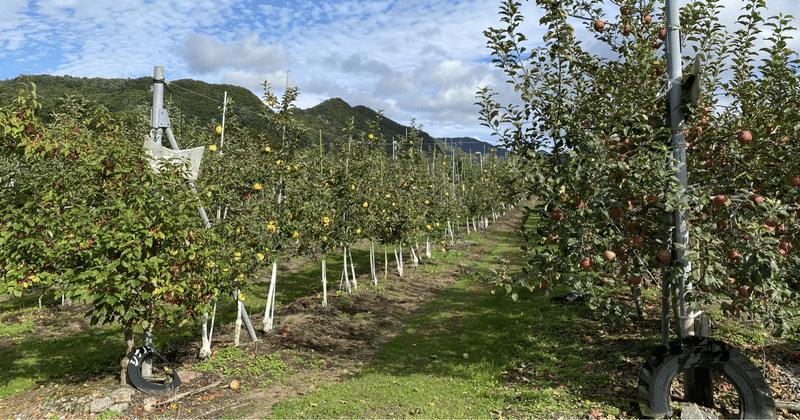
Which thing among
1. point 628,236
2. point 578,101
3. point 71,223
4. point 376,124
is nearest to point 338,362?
point 71,223

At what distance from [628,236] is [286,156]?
6723 millimetres

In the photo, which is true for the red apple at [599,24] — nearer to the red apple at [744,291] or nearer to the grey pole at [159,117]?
the red apple at [744,291]

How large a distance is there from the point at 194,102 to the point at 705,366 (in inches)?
3247

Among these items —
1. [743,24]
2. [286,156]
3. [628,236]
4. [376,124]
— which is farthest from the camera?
[376,124]

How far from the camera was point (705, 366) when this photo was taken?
4742 mm

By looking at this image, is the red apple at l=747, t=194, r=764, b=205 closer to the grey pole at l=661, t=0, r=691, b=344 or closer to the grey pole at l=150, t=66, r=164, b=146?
the grey pole at l=661, t=0, r=691, b=344

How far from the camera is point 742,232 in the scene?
15.8 feet

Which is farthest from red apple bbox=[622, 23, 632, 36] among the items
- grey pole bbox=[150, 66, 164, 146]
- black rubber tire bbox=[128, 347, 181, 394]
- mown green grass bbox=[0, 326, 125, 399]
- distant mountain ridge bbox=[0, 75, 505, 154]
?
mown green grass bbox=[0, 326, 125, 399]

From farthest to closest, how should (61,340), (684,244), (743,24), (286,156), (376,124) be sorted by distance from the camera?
(376,124) < (61,340) < (286,156) < (743,24) < (684,244)

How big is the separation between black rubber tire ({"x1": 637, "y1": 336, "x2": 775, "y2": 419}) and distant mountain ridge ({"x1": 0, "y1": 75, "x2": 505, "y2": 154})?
7518mm

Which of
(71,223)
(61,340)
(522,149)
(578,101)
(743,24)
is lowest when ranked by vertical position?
(61,340)

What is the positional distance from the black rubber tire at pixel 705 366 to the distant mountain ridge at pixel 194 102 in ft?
24.7

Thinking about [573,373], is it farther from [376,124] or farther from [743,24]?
[376,124]

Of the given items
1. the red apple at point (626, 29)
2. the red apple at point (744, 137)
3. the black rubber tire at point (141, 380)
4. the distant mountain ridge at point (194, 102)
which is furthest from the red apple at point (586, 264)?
the distant mountain ridge at point (194, 102)
